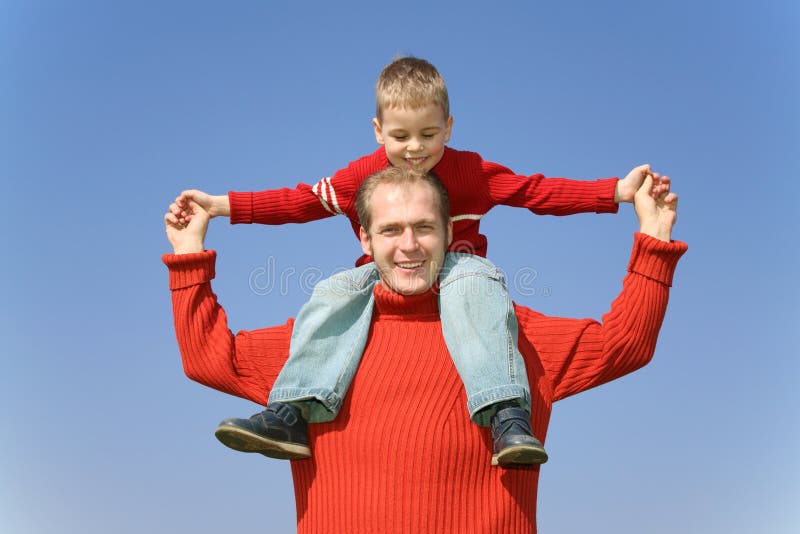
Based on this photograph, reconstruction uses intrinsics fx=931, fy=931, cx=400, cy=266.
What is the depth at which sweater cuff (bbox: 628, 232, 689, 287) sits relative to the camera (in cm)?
501

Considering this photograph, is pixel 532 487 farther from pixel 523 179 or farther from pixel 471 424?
pixel 523 179

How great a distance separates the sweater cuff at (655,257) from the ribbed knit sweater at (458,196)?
393mm

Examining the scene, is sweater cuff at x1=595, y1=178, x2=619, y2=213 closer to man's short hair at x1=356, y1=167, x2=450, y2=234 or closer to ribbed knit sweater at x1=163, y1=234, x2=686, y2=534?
ribbed knit sweater at x1=163, y1=234, x2=686, y2=534

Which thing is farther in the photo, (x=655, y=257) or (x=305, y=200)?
(x=305, y=200)

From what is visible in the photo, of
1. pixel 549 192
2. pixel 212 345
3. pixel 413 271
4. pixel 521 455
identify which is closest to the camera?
pixel 521 455

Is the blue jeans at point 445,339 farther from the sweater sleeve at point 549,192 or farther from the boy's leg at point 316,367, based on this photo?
the sweater sleeve at point 549,192

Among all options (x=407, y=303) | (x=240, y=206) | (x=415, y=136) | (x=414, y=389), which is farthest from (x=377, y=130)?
(x=414, y=389)

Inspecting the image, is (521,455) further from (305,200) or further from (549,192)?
(305,200)

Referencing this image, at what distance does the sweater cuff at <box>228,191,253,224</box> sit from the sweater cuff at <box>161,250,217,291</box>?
1.22ft

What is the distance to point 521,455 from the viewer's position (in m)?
4.09

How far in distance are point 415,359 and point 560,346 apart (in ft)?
2.76

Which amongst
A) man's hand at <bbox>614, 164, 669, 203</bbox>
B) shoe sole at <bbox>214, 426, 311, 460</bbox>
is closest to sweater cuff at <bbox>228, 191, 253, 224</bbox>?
shoe sole at <bbox>214, 426, 311, 460</bbox>

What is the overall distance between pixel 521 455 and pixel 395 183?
1.59m

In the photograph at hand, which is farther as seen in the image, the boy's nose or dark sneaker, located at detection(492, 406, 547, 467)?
the boy's nose
